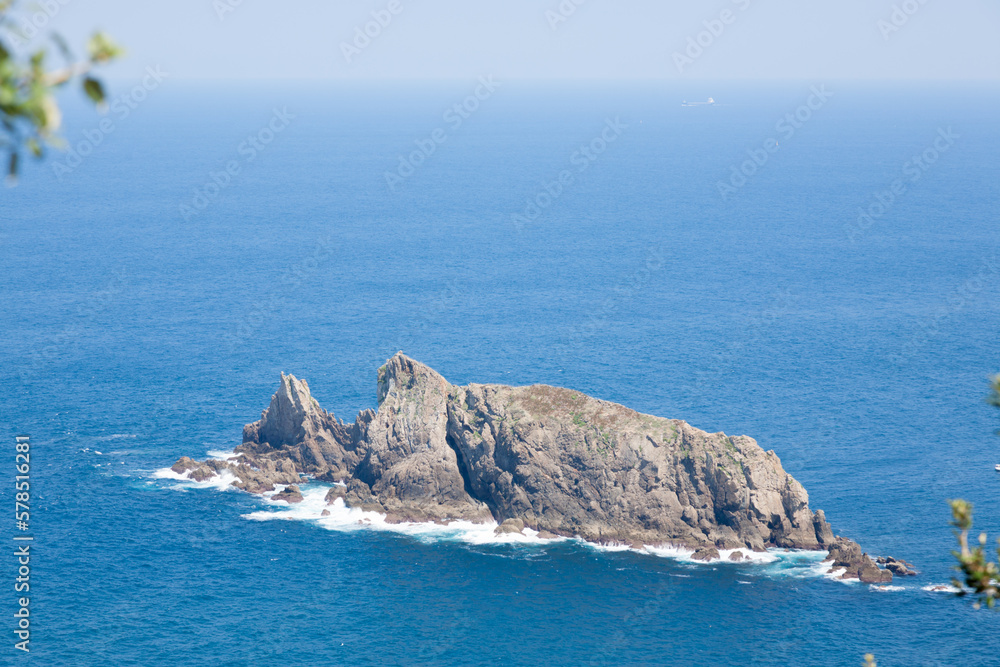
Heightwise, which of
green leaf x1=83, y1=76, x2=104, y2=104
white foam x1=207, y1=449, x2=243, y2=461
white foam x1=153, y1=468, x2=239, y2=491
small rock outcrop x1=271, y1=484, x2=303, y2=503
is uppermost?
green leaf x1=83, y1=76, x2=104, y2=104

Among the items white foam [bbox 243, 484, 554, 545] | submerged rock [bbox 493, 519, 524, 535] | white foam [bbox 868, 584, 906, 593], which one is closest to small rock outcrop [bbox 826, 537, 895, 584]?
white foam [bbox 868, 584, 906, 593]

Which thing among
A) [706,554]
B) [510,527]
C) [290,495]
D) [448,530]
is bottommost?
[706,554]

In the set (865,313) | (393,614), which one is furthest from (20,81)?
(865,313)

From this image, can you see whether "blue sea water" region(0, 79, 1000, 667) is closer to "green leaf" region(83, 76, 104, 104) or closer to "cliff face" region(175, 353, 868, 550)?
"cliff face" region(175, 353, 868, 550)

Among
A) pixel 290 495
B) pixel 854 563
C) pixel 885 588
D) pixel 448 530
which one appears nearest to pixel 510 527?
pixel 448 530

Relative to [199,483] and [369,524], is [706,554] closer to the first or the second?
[369,524]

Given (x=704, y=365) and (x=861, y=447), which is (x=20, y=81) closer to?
(x=861, y=447)

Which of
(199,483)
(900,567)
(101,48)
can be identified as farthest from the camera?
(199,483)
